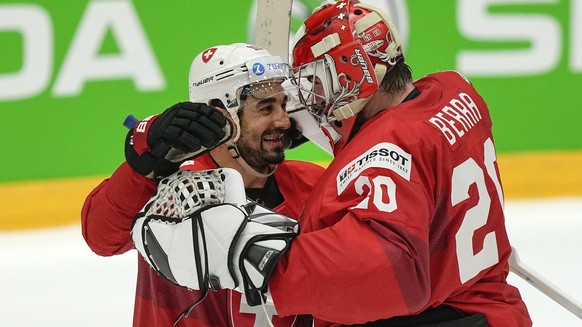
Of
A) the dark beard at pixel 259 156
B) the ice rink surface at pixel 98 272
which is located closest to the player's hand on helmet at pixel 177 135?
the dark beard at pixel 259 156

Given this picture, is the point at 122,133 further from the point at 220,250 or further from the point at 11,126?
the point at 220,250

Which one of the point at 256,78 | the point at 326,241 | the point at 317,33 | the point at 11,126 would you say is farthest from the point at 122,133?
the point at 326,241

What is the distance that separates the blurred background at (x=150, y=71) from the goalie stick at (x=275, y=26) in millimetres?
1444

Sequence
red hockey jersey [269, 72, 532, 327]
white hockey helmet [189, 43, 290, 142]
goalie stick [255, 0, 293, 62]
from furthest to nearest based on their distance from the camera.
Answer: goalie stick [255, 0, 293, 62] < white hockey helmet [189, 43, 290, 142] < red hockey jersey [269, 72, 532, 327]

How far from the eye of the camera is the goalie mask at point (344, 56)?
2379 millimetres

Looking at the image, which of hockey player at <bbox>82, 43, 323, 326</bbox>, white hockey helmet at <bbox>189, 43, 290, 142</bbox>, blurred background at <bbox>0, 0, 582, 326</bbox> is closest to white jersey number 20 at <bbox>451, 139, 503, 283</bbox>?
hockey player at <bbox>82, 43, 323, 326</bbox>

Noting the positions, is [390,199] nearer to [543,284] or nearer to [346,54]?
[346,54]

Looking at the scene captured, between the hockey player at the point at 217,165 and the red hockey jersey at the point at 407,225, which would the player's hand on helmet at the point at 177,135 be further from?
the red hockey jersey at the point at 407,225

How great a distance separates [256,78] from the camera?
281cm

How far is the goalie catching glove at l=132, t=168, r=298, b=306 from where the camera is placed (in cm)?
218

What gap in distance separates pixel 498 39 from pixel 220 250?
355 centimetres

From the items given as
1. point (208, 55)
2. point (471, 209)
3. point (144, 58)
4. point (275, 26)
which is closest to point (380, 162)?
point (471, 209)

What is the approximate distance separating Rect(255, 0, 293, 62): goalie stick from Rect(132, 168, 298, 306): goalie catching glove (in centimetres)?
85

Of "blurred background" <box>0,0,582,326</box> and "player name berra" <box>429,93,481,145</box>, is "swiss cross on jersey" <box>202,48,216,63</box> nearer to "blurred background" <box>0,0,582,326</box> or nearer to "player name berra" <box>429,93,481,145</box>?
"player name berra" <box>429,93,481,145</box>
